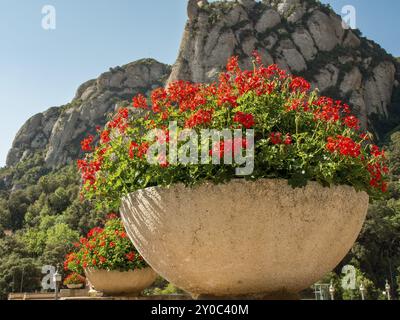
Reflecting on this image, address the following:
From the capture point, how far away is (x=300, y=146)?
3.30 metres

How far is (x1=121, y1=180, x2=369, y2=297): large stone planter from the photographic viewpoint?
291 cm

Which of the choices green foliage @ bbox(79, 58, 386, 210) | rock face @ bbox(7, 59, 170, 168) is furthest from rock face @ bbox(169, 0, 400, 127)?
green foliage @ bbox(79, 58, 386, 210)

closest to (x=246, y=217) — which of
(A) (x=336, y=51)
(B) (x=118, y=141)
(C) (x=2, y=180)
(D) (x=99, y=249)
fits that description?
(B) (x=118, y=141)

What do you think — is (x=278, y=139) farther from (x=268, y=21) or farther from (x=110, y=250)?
(x=268, y=21)

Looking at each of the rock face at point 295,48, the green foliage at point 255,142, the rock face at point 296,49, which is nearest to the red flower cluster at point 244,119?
the green foliage at point 255,142

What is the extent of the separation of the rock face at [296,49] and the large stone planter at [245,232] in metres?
83.1

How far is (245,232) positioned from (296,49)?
306ft

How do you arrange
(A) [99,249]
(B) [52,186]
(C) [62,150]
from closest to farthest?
(A) [99,249]
(B) [52,186]
(C) [62,150]

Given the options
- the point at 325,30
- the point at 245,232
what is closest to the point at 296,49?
the point at 325,30

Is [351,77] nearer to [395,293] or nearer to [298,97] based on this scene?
[395,293]

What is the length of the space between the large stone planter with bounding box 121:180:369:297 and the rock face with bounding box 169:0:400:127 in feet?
273

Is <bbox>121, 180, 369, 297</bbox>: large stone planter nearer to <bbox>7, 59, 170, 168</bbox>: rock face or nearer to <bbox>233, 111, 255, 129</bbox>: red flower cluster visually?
<bbox>233, 111, 255, 129</bbox>: red flower cluster

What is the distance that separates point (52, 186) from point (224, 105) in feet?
384

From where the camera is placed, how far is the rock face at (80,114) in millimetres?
125562
